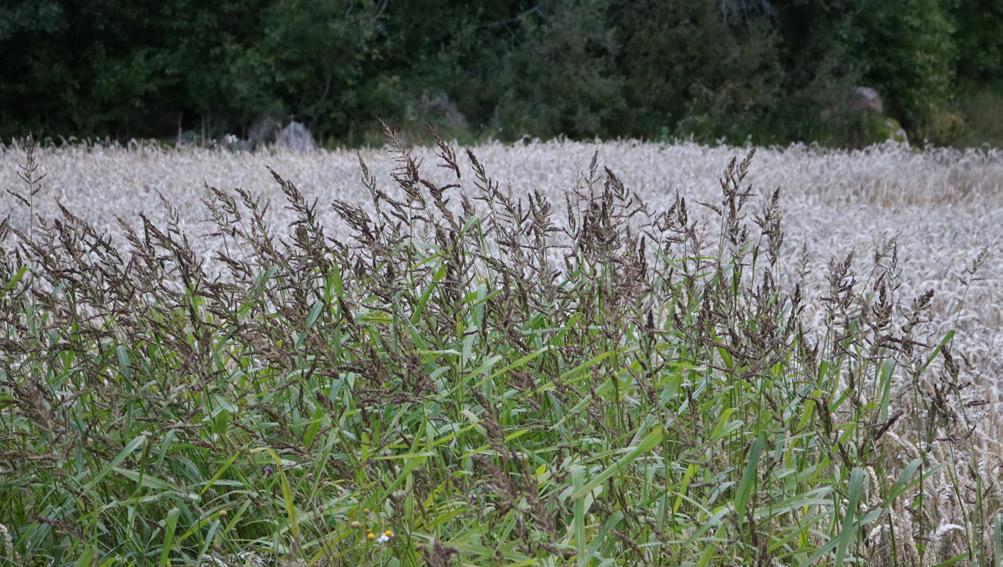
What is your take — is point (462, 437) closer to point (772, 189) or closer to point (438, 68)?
point (772, 189)

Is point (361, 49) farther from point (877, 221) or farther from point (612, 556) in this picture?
point (612, 556)

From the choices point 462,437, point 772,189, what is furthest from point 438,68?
point 462,437

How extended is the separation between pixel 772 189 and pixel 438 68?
1153cm

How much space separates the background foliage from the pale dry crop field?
6.90m

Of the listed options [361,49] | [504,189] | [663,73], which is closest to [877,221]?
[504,189]

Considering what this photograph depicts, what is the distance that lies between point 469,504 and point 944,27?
72.0 feet

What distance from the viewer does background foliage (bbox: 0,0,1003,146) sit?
1666cm

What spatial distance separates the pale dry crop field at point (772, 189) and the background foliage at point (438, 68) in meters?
6.90

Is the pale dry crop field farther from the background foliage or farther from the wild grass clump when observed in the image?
the background foliage

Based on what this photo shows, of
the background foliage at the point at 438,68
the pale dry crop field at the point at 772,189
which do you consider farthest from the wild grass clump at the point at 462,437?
the background foliage at the point at 438,68

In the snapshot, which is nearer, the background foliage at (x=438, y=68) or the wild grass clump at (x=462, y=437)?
the wild grass clump at (x=462, y=437)

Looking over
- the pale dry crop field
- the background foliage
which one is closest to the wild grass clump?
the pale dry crop field

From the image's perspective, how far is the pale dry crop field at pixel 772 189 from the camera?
4609mm

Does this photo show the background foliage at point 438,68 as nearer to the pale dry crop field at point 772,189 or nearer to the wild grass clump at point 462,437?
the pale dry crop field at point 772,189
